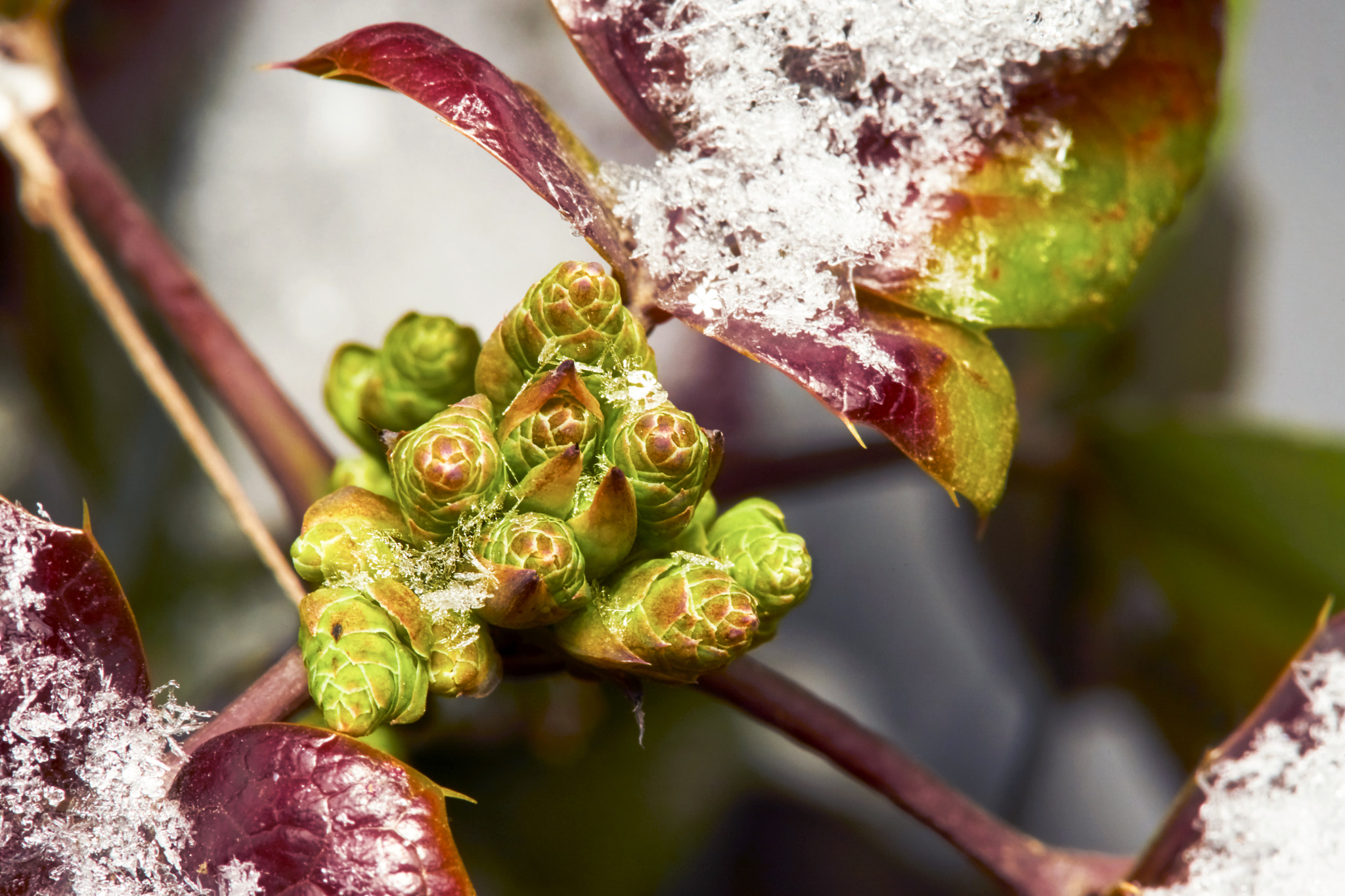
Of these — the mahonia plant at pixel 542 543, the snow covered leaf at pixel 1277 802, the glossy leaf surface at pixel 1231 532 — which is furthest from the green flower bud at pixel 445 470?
the glossy leaf surface at pixel 1231 532

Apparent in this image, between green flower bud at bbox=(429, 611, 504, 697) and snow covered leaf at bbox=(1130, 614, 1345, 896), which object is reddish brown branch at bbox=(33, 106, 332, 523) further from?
snow covered leaf at bbox=(1130, 614, 1345, 896)

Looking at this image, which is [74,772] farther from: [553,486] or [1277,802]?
[1277,802]

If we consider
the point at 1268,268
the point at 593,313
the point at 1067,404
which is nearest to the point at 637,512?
the point at 593,313

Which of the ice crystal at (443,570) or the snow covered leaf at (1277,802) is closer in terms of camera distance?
the ice crystal at (443,570)

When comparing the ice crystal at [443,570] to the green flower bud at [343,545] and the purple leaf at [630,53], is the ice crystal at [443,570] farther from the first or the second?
the purple leaf at [630,53]

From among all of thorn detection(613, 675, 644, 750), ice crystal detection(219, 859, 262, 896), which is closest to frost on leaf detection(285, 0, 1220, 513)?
thorn detection(613, 675, 644, 750)

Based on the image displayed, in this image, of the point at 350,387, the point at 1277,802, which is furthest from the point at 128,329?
the point at 1277,802
